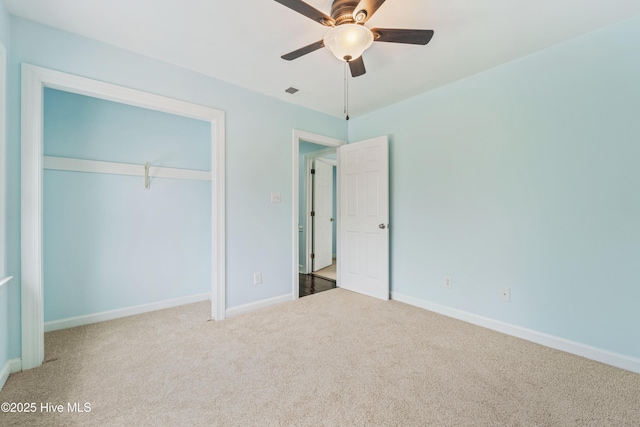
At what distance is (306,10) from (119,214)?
2.65 metres

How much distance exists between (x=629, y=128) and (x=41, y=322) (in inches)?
171

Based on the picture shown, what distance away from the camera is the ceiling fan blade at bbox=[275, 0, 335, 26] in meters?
1.34

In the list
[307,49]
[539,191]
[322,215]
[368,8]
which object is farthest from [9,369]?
[539,191]

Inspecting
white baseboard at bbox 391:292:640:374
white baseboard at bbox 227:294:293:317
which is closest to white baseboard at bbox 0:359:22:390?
white baseboard at bbox 227:294:293:317

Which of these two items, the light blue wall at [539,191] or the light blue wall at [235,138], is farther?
the light blue wall at [539,191]

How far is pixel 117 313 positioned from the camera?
2.72m

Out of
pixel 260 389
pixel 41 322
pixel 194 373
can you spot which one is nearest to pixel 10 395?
pixel 41 322

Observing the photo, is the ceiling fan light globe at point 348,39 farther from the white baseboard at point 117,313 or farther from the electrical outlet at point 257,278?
the white baseboard at point 117,313

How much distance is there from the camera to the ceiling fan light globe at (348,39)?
154 centimetres

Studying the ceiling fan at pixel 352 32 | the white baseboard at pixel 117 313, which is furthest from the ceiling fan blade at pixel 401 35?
the white baseboard at pixel 117 313

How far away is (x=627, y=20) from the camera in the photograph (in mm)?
1863

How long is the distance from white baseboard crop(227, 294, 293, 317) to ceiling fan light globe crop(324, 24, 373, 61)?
249cm

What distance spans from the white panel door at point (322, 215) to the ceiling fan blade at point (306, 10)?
3.06 m

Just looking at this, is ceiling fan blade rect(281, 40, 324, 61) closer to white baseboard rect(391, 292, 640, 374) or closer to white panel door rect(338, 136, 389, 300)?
white panel door rect(338, 136, 389, 300)
